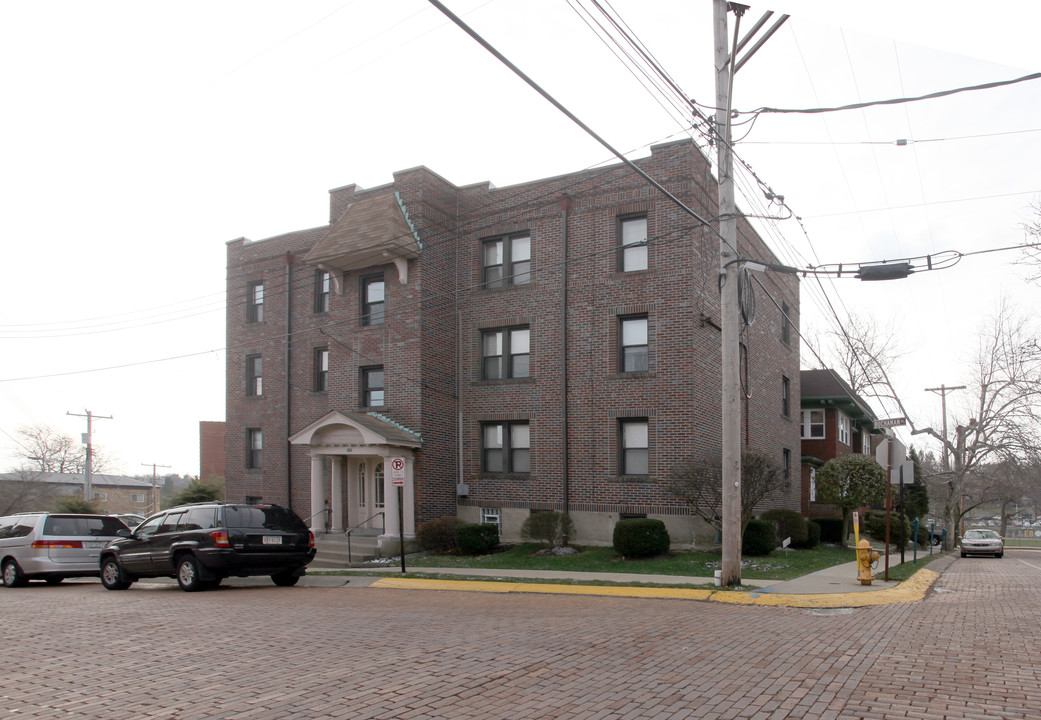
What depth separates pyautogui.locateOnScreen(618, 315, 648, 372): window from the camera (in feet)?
69.2

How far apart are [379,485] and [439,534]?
A: 11.9ft

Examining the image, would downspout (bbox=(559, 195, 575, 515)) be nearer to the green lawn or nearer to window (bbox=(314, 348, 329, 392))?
the green lawn

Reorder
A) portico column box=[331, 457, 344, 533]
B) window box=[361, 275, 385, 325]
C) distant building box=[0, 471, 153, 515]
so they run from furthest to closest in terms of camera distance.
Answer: distant building box=[0, 471, 153, 515] < window box=[361, 275, 385, 325] < portico column box=[331, 457, 344, 533]

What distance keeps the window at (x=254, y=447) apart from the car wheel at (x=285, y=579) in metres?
11.8

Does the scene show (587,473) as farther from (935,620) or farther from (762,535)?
(935,620)

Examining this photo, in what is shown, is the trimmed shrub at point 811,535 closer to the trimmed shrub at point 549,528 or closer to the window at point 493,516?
the trimmed shrub at point 549,528

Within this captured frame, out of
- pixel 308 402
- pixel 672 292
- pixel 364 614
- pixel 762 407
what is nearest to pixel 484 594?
pixel 364 614

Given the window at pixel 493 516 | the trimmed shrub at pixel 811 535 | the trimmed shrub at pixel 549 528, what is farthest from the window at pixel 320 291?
the trimmed shrub at pixel 811 535

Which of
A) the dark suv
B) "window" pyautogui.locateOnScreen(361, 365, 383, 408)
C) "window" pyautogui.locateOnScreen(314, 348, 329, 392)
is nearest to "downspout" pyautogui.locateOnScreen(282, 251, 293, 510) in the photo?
"window" pyautogui.locateOnScreen(314, 348, 329, 392)

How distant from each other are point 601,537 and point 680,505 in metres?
2.42

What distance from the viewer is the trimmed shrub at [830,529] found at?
27562 millimetres

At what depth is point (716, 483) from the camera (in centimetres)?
1839

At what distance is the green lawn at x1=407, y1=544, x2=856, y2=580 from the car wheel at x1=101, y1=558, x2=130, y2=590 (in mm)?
6165

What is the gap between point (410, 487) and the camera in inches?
859
